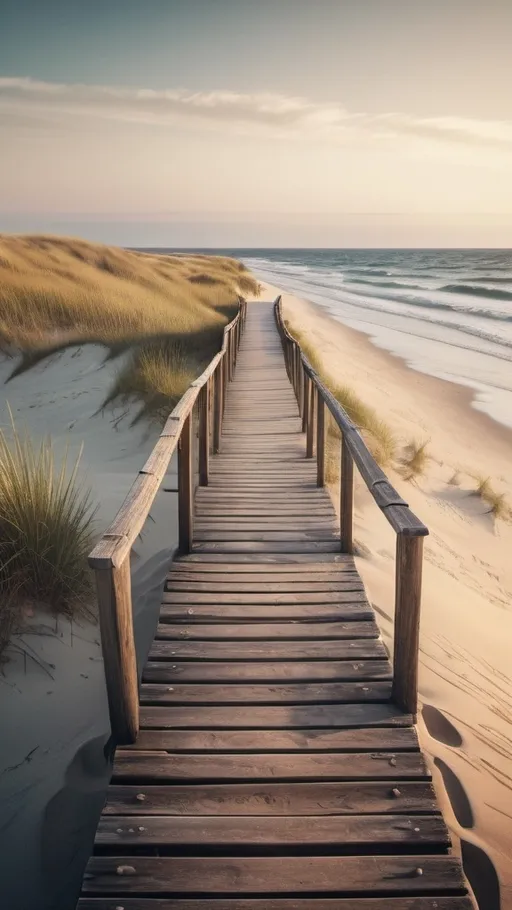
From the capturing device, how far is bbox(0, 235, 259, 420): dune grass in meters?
9.81

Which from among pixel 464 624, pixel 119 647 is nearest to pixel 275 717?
pixel 119 647

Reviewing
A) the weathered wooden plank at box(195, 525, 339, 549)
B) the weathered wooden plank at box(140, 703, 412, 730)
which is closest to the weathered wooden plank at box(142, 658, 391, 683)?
the weathered wooden plank at box(140, 703, 412, 730)

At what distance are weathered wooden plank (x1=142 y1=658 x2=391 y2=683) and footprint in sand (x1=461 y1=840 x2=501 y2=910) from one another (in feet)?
2.53

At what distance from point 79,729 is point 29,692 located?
366mm

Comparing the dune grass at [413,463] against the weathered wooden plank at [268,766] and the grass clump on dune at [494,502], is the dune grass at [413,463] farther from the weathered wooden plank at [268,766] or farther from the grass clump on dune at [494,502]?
the weathered wooden plank at [268,766]

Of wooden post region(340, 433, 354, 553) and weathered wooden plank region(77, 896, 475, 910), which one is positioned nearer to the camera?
weathered wooden plank region(77, 896, 475, 910)

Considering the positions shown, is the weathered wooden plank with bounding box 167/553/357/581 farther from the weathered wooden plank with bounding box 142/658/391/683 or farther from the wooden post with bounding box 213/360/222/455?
the wooden post with bounding box 213/360/222/455

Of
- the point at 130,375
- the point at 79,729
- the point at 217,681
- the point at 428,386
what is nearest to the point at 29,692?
the point at 79,729

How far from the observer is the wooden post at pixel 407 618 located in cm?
268

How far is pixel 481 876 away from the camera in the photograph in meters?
2.42

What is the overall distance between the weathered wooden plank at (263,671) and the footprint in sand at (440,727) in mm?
374

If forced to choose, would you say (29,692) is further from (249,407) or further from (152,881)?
(249,407)

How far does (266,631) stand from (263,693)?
53cm

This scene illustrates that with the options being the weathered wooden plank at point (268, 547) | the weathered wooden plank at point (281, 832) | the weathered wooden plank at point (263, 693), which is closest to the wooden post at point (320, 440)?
the weathered wooden plank at point (268, 547)
